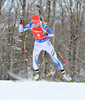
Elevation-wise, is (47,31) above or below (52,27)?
below

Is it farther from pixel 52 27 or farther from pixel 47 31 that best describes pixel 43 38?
pixel 52 27

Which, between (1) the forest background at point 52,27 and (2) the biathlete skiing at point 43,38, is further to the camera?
(1) the forest background at point 52,27

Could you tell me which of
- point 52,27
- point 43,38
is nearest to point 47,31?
point 43,38

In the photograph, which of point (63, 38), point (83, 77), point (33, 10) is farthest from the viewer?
point (83, 77)

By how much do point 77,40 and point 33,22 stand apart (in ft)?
10.7

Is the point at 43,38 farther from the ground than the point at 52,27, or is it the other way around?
the point at 52,27

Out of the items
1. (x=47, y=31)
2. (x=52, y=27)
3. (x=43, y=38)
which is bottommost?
(x=43, y=38)

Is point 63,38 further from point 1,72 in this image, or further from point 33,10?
point 1,72

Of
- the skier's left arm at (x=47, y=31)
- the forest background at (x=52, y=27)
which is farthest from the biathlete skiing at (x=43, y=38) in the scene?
the forest background at (x=52, y=27)

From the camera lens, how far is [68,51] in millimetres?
8750

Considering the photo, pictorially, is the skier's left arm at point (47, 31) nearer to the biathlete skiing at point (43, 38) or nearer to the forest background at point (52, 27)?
the biathlete skiing at point (43, 38)

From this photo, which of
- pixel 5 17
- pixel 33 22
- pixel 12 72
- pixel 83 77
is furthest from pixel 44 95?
pixel 83 77

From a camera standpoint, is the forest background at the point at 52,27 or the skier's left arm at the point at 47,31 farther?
the forest background at the point at 52,27

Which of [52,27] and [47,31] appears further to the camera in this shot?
[52,27]
